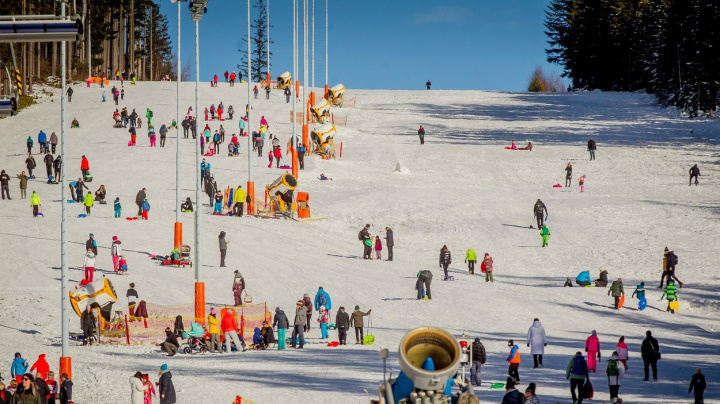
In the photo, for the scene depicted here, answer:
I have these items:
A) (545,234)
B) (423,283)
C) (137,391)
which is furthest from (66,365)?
(545,234)

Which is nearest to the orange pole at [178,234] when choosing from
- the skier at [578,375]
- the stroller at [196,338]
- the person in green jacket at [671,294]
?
A: the stroller at [196,338]

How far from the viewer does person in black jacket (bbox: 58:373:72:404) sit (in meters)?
17.3

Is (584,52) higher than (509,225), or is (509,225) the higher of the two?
(584,52)

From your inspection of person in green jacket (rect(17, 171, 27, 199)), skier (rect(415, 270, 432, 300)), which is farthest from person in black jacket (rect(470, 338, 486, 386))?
person in green jacket (rect(17, 171, 27, 199))

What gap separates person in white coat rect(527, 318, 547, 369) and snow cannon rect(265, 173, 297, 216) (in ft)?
69.9

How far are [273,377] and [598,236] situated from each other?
75.0 feet

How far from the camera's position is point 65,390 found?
17.3 meters

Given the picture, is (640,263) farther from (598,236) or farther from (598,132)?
(598,132)

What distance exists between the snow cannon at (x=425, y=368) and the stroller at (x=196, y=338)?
46.5ft

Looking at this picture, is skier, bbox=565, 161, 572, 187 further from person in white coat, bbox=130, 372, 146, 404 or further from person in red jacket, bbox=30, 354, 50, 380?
person in white coat, bbox=130, 372, 146, 404

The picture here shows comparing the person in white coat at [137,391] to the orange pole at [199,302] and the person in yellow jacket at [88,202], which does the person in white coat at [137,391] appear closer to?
the orange pole at [199,302]

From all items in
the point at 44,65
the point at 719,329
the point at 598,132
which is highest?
the point at 44,65

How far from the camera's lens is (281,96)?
74.1m

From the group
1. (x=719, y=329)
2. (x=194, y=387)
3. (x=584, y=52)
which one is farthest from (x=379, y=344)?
(x=584, y=52)
